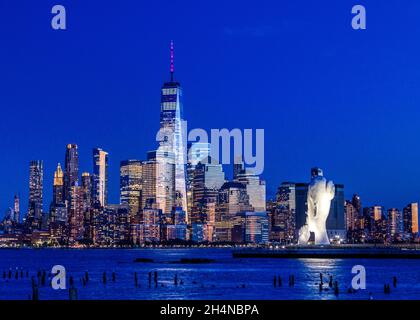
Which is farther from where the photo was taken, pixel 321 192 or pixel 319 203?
pixel 319 203

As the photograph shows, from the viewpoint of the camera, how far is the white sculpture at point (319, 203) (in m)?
145

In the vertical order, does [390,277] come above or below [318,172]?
below

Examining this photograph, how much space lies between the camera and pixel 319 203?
483 feet

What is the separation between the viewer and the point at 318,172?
158500mm

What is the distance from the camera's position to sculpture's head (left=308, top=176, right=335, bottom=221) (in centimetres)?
14462

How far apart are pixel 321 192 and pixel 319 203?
3.26 meters

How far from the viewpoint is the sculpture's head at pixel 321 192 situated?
145m

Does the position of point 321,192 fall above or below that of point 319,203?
above

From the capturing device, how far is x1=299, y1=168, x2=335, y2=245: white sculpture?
14493cm
